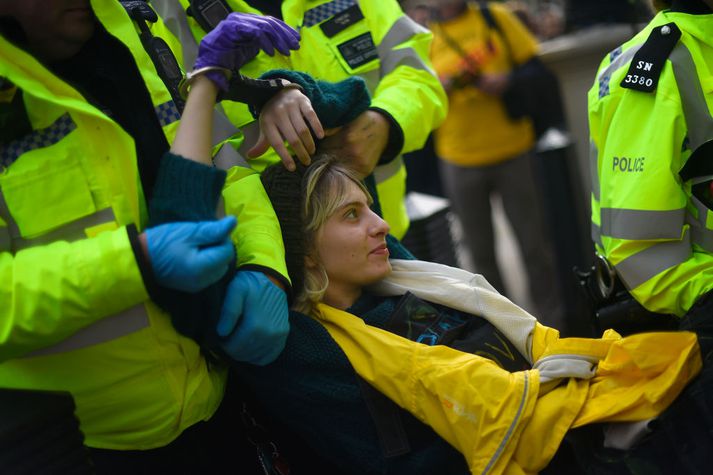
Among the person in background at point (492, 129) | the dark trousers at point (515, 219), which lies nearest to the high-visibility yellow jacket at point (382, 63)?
the person in background at point (492, 129)

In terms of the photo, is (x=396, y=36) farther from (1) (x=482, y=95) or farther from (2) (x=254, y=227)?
(1) (x=482, y=95)

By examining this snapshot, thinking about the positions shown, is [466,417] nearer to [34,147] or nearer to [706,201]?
[706,201]

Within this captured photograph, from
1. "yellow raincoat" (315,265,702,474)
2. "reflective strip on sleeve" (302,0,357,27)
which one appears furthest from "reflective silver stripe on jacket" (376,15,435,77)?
"yellow raincoat" (315,265,702,474)

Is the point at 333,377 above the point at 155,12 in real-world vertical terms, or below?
below

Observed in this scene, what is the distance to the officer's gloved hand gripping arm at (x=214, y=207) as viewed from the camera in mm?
1876

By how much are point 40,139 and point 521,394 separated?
1.21m

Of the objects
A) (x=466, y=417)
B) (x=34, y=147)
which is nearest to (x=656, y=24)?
(x=466, y=417)

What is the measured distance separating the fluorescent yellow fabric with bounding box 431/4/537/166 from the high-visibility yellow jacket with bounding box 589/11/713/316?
3082mm

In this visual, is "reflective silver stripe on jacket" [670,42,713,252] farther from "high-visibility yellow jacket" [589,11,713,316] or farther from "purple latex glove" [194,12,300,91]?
"purple latex glove" [194,12,300,91]

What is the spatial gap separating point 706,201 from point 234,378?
52.1 inches

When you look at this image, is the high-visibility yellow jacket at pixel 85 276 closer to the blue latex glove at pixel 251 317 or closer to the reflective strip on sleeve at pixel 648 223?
the blue latex glove at pixel 251 317

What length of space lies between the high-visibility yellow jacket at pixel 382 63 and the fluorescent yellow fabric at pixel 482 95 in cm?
281

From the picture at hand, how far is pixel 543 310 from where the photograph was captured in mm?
5582

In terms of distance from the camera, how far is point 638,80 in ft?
7.98
